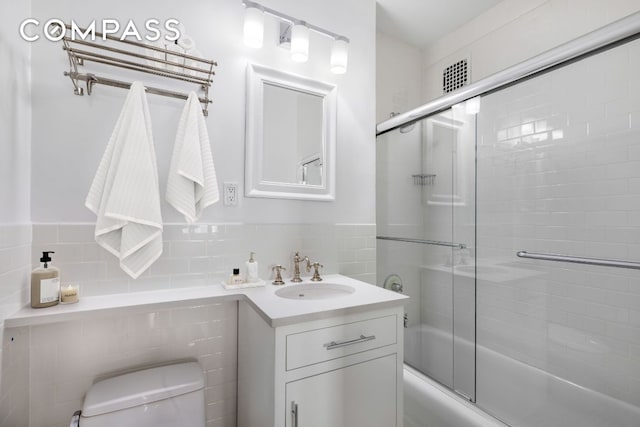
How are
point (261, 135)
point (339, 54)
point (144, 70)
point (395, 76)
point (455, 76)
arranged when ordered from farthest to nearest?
point (395, 76) → point (455, 76) → point (339, 54) → point (261, 135) → point (144, 70)

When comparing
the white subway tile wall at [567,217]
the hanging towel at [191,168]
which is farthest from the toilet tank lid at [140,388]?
the white subway tile wall at [567,217]

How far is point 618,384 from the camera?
4.49 ft

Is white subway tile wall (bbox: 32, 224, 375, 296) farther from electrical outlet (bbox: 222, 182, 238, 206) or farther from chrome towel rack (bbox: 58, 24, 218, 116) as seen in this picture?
chrome towel rack (bbox: 58, 24, 218, 116)

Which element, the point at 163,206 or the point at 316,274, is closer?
the point at 163,206

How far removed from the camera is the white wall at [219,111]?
1.10 meters

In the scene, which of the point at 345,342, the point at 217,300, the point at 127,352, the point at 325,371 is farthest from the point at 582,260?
the point at 127,352

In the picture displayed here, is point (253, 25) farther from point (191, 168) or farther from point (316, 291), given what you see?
point (316, 291)

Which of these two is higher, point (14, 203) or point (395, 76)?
point (395, 76)

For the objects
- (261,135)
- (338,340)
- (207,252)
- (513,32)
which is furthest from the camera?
(513,32)

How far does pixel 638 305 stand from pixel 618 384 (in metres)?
0.39

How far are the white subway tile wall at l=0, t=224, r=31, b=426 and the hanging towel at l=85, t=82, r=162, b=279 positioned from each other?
0.22 metres

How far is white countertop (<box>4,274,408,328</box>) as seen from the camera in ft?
3.14

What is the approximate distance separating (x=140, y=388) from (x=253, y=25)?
1566 mm

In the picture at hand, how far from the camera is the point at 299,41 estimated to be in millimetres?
Result: 1488
